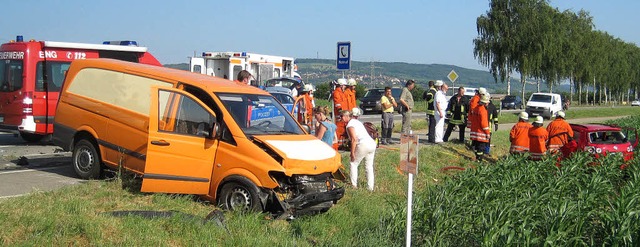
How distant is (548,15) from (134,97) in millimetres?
A: 45357

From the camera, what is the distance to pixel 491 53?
50.9 meters

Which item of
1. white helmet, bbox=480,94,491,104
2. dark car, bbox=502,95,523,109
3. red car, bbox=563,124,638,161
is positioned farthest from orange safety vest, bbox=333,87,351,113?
dark car, bbox=502,95,523,109

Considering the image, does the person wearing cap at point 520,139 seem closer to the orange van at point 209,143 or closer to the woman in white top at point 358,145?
the woman in white top at point 358,145

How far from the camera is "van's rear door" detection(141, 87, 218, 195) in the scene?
30.7 feet

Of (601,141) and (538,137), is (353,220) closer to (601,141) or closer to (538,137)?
(538,137)

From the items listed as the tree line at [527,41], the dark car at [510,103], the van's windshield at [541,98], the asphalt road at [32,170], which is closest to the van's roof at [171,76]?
the asphalt road at [32,170]

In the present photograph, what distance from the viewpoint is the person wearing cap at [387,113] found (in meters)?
17.6

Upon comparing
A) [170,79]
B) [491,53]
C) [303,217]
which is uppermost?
[491,53]

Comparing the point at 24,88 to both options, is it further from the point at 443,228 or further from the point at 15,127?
the point at 443,228

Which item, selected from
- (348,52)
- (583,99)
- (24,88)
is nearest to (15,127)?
(24,88)

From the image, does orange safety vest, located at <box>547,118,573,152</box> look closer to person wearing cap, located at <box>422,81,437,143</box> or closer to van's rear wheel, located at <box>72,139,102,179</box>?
person wearing cap, located at <box>422,81,437,143</box>

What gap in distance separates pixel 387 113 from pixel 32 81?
28.3 feet

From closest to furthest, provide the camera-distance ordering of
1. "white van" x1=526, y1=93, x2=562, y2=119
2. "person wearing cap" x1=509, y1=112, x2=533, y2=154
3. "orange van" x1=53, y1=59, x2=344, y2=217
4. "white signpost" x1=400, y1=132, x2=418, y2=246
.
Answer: "white signpost" x1=400, y1=132, x2=418, y2=246, "orange van" x1=53, y1=59, x2=344, y2=217, "person wearing cap" x1=509, y1=112, x2=533, y2=154, "white van" x1=526, y1=93, x2=562, y2=119

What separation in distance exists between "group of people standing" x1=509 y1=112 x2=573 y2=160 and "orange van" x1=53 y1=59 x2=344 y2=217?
297 inches
